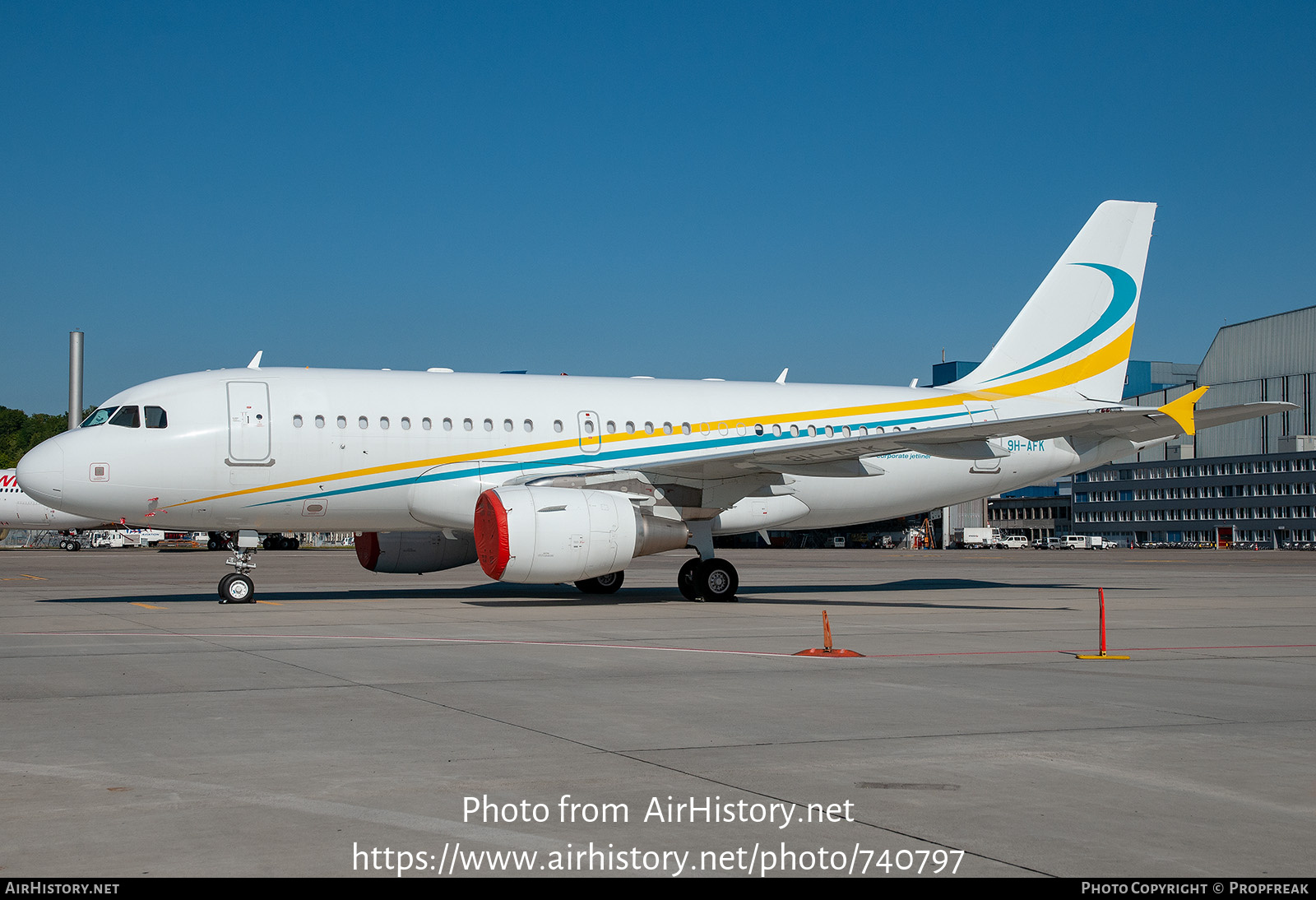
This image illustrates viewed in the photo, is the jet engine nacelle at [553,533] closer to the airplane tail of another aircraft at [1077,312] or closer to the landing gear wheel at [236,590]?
the landing gear wheel at [236,590]

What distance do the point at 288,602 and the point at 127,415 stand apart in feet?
13.9

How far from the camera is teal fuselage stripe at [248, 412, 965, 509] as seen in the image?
19.6 m

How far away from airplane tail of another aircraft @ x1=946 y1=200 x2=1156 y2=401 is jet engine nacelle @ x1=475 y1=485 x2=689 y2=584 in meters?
10.2

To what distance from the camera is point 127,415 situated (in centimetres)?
1895

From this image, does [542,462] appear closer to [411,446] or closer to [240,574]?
[411,446]

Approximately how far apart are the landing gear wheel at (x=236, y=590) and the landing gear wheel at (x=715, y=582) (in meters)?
7.88

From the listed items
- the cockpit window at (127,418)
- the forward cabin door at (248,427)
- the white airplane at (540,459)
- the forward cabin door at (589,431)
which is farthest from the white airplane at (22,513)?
the forward cabin door at (589,431)

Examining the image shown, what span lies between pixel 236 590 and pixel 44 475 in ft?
11.6

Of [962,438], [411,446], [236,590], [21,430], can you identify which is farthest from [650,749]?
[21,430]

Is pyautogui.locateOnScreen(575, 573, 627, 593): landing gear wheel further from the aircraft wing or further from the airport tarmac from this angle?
the airport tarmac

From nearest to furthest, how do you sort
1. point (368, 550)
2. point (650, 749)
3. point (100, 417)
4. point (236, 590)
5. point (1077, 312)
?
point (650, 749) → point (100, 417) → point (236, 590) → point (368, 550) → point (1077, 312)

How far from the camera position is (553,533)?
17.5 metres

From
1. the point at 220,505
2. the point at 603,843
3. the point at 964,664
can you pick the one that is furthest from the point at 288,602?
the point at 603,843

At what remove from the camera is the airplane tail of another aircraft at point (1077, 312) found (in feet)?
81.6
